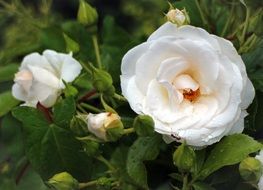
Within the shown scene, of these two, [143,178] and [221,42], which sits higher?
[221,42]

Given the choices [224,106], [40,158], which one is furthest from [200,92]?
[40,158]

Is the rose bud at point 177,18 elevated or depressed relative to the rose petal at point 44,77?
elevated

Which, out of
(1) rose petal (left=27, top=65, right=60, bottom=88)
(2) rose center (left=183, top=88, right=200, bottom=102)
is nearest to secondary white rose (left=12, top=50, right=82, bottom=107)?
(1) rose petal (left=27, top=65, right=60, bottom=88)

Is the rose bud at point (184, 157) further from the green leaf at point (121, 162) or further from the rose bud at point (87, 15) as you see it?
the rose bud at point (87, 15)

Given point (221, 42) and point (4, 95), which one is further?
point (4, 95)

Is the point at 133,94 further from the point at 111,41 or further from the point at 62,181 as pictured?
the point at 111,41

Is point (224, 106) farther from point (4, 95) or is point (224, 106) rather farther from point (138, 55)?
point (4, 95)

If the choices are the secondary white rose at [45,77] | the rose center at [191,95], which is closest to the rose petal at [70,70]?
the secondary white rose at [45,77]

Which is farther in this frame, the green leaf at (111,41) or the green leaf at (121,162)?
the green leaf at (111,41)
